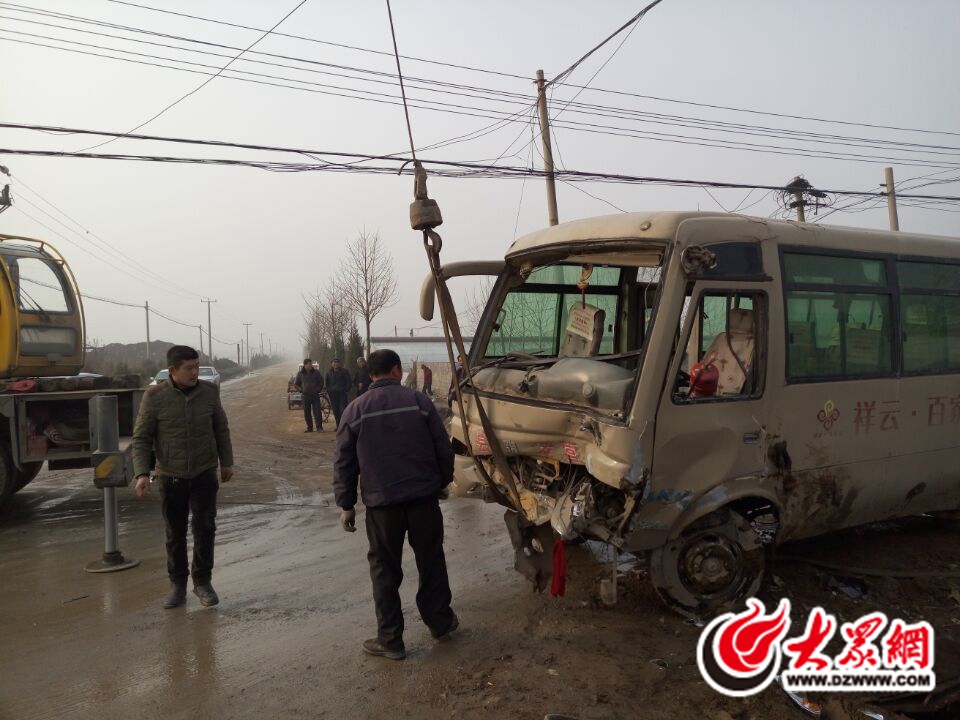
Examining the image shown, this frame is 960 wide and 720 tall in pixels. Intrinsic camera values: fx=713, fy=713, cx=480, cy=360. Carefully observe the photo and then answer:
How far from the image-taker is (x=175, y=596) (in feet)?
17.6

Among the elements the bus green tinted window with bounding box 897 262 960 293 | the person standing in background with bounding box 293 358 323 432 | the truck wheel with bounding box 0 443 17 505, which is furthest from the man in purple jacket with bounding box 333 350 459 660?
the person standing in background with bounding box 293 358 323 432

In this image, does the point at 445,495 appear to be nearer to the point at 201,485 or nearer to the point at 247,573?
the point at 201,485

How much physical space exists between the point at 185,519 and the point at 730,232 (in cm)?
447

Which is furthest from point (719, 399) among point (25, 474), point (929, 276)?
point (25, 474)

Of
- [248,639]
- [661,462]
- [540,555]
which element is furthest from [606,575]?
[248,639]

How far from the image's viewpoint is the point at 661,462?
443 cm

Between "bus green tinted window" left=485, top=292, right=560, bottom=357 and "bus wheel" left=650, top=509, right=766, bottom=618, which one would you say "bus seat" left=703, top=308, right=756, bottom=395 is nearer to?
"bus wheel" left=650, top=509, right=766, bottom=618

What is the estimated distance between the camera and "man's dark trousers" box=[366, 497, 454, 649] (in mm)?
4352

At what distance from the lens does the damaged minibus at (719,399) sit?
4520 millimetres

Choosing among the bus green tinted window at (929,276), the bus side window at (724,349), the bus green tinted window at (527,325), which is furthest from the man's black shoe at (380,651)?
the bus green tinted window at (929,276)

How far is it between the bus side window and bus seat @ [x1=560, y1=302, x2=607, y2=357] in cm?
118

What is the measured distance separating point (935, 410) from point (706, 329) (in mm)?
2360

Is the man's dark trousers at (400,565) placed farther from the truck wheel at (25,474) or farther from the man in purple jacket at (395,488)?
the truck wheel at (25,474)

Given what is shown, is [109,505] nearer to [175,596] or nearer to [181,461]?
[175,596]
